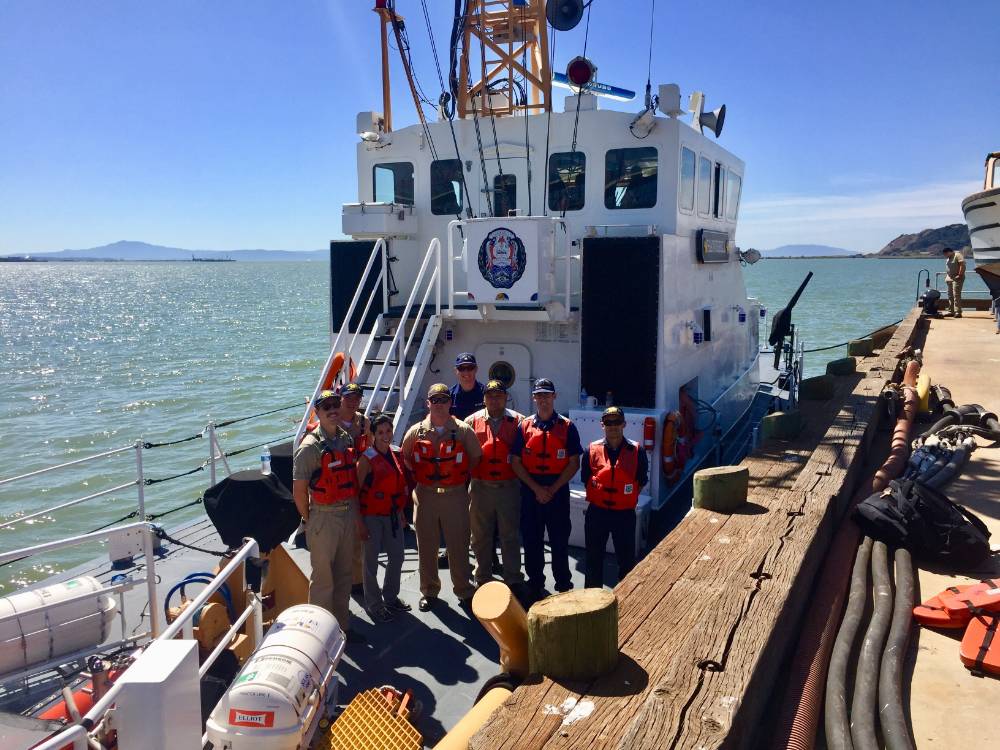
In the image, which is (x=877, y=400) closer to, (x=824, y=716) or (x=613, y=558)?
(x=613, y=558)

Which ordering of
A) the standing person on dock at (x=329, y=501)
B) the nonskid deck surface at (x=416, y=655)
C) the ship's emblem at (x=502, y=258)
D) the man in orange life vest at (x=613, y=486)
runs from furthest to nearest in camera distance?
Result: the ship's emblem at (x=502, y=258)
the man in orange life vest at (x=613, y=486)
the standing person on dock at (x=329, y=501)
the nonskid deck surface at (x=416, y=655)

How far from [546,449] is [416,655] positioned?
5.63ft

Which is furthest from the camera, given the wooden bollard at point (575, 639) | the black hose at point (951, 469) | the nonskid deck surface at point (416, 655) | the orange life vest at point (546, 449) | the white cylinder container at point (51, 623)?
the black hose at point (951, 469)

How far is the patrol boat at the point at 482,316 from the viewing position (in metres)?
4.76

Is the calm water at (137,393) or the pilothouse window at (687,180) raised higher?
the pilothouse window at (687,180)

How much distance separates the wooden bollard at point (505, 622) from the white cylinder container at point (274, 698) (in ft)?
3.77

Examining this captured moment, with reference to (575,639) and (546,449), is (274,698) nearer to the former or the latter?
(575,639)

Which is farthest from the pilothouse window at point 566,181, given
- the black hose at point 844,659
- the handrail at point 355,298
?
the black hose at point 844,659

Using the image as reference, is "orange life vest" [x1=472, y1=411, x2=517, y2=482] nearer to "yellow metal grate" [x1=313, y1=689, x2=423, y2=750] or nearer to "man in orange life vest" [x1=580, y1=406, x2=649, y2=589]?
"man in orange life vest" [x1=580, y1=406, x2=649, y2=589]

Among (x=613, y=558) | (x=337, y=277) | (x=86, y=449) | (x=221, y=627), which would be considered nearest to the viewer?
(x=221, y=627)

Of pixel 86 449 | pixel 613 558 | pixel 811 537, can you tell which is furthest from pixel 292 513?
pixel 86 449

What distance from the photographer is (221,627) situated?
5.02m

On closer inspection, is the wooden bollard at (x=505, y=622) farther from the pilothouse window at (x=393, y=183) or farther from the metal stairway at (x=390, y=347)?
the pilothouse window at (x=393, y=183)

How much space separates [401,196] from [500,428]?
4.33 m
